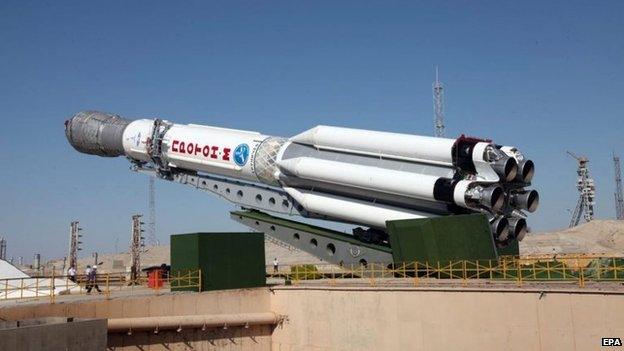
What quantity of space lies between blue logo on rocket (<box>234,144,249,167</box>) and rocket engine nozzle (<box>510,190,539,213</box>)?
13188mm

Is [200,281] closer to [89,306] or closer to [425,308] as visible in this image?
[89,306]

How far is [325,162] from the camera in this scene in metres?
27.7

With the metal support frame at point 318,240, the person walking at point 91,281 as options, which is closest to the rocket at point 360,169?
the metal support frame at point 318,240

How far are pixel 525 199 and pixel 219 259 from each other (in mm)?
12680

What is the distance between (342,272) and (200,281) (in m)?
7.86

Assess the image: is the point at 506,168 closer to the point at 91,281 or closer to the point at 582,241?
the point at 91,281

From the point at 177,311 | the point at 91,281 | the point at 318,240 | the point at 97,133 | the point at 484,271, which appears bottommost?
the point at 177,311

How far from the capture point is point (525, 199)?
24.9m

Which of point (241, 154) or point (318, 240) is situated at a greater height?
point (241, 154)

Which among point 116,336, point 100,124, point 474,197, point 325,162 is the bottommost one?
point 116,336

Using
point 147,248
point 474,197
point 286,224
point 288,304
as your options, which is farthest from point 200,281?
point 147,248

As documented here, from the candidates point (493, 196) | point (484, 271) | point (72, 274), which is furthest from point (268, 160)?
point (484, 271)

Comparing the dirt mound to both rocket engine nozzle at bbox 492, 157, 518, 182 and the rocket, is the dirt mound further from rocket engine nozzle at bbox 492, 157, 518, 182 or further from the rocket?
rocket engine nozzle at bbox 492, 157, 518, 182

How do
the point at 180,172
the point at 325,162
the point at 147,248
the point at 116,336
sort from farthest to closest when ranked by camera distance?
the point at 147,248
the point at 180,172
the point at 325,162
the point at 116,336
